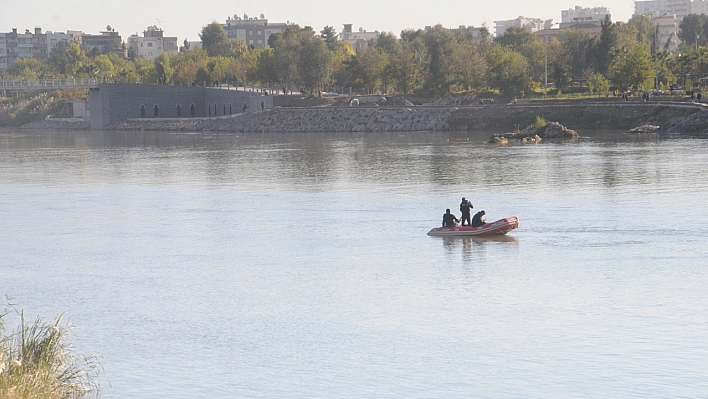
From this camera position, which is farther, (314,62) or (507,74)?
(314,62)

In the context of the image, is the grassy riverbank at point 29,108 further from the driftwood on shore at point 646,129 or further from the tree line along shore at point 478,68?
the driftwood on shore at point 646,129

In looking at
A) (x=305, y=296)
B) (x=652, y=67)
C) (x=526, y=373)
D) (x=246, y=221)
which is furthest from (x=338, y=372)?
(x=652, y=67)

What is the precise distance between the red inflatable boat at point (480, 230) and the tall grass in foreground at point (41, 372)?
17452mm

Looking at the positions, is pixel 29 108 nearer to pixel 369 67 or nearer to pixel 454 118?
pixel 369 67

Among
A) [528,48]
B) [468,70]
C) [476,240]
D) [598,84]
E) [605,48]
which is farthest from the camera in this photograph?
→ [528,48]

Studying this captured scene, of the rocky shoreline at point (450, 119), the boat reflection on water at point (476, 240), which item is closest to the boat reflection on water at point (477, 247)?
the boat reflection on water at point (476, 240)

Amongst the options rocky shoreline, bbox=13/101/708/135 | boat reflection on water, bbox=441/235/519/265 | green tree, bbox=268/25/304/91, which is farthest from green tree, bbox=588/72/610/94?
boat reflection on water, bbox=441/235/519/265

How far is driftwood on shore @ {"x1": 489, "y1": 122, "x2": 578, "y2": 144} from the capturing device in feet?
274

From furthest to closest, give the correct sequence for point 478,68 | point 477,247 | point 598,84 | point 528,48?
point 528,48 < point 478,68 < point 598,84 < point 477,247

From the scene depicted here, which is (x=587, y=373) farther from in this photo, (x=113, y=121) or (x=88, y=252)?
(x=113, y=121)

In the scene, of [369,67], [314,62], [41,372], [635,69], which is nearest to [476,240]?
[41,372]

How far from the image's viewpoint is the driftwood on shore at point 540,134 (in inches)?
3290

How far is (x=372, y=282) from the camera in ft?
85.4

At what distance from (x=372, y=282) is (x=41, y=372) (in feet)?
39.9
